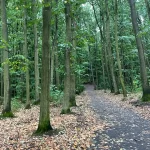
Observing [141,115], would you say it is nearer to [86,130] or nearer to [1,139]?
[86,130]

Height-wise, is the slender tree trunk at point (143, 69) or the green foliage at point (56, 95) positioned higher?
the slender tree trunk at point (143, 69)

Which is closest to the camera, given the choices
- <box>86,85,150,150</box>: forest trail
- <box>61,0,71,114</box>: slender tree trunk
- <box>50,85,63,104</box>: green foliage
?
<box>86,85,150,150</box>: forest trail

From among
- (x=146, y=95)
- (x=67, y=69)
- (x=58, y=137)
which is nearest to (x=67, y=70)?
(x=67, y=69)

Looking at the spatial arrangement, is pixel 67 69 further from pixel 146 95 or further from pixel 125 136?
pixel 146 95

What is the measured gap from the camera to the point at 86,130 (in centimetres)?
824

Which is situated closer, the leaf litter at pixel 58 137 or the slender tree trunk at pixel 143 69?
the leaf litter at pixel 58 137

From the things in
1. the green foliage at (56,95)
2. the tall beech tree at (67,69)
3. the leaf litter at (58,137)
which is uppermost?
the tall beech tree at (67,69)

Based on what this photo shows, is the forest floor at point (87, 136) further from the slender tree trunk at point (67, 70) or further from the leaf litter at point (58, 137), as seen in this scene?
the slender tree trunk at point (67, 70)

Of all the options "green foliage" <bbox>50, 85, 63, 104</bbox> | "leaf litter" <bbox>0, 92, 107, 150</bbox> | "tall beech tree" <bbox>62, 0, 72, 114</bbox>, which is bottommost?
"leaf litter" <bbox>0, 92, 107, 150</bbox>

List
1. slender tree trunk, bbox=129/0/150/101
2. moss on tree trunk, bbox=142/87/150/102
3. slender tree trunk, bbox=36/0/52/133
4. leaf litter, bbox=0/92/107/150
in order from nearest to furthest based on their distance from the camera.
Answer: leaf litter, bbox=0/92/107/150 → slender tree trunk, bbox=36/0/52/133 → moss on tree trunk, bbox=142/87/150/102 → slender tree trunk, bbox=129/0/150/101

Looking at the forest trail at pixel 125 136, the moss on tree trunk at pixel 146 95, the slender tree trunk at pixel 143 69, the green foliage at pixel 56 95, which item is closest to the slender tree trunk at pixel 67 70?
the forest trail at pixel 125 136

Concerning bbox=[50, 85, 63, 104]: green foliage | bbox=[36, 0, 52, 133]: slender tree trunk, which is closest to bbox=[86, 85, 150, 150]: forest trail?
bbox=[36, 0, 52, 133]: slender tree trunk

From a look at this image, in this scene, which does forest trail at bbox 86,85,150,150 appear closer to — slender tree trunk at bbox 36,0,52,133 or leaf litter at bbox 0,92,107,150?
leaf litter at bbox 0,92,107,150

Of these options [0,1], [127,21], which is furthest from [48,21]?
[127,21]
